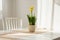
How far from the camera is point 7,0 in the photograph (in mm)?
4562

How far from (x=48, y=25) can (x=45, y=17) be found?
0.20 meters

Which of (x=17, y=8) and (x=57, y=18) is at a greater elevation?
(x=17, y=8)

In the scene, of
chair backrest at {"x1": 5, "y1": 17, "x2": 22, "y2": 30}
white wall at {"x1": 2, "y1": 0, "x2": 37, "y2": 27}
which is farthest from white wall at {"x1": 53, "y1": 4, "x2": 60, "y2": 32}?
white wall at {"x1": 2, "y1": 0, "x2": 37, "y2": 27}

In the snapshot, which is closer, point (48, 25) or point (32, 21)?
point (32, 21)

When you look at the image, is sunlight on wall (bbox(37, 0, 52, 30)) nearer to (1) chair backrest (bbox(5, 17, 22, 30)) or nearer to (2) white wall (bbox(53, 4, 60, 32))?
(2) white wall (bbox(53, 4, 60, 32))

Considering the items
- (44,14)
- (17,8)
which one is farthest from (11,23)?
(17,8)

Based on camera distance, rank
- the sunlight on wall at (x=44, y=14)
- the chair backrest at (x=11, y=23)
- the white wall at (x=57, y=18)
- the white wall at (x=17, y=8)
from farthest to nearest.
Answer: the white wall at (x=17, y=8) < the chair backrest at (x=11, y=23) < the sunlight on wall at (x=44, y=14) < the white wall at (x=57, y=18)

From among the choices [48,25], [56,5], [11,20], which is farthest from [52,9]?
[11,20]

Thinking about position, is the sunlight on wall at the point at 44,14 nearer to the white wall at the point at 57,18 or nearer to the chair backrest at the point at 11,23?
the white wall at the point at 57,18

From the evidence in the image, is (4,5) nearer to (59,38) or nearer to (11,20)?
(11,20)

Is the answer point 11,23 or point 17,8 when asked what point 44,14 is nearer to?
point 11,23

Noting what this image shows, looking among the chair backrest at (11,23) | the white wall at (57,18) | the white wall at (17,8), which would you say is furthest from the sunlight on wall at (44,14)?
the white wall at (17,8)

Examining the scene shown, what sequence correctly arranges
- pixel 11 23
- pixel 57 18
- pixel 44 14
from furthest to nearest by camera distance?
pixel 11 23
pixel 44 14
pixel 57 18

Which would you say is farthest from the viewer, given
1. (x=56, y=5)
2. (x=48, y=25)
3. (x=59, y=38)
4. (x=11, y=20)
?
(x=11, y=20)
